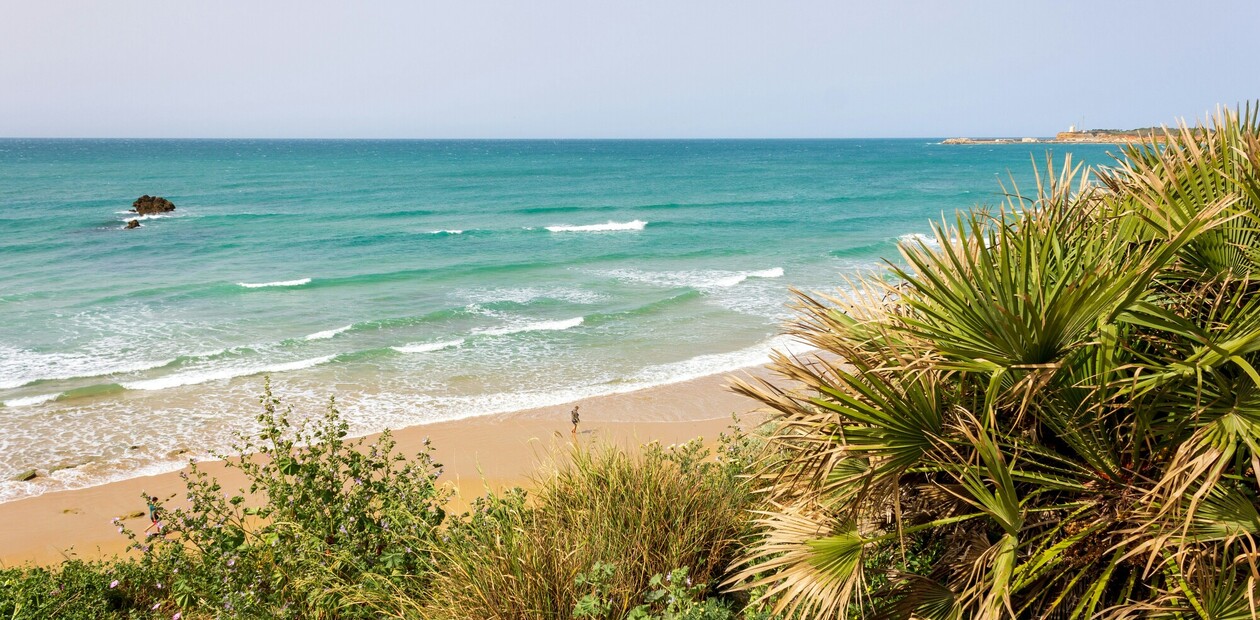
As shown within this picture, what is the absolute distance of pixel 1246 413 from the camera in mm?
2910

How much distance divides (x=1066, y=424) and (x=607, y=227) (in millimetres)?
36841

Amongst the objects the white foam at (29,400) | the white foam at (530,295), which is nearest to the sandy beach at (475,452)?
the white foam at (29,400)

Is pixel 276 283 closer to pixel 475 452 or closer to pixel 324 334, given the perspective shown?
pixel 324 334

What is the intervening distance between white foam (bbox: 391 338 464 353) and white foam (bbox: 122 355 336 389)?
5.02 feet

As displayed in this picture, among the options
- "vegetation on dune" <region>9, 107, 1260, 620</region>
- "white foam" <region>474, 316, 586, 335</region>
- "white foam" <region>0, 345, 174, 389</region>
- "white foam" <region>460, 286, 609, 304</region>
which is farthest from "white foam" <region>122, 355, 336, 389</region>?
"vegetation on dune" <region>9, 107, 1260, 620</region>

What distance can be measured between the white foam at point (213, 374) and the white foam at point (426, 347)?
153 centimetres

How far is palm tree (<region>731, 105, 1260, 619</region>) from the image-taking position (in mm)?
2959

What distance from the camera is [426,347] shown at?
18000 mm

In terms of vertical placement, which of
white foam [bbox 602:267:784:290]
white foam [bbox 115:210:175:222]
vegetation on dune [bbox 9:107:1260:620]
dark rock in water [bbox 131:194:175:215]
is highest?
vegetation on dune [bbox 9:107:1260:620]

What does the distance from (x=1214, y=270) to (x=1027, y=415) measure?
999mm

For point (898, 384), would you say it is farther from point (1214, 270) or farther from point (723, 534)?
point (723, 534)

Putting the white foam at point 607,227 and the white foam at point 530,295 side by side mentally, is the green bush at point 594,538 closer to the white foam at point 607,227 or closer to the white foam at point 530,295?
the white foam at point 530,295

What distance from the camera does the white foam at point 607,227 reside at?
38656mm

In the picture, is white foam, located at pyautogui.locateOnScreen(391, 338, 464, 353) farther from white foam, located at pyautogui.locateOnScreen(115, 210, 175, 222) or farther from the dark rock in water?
the dark rock in water
